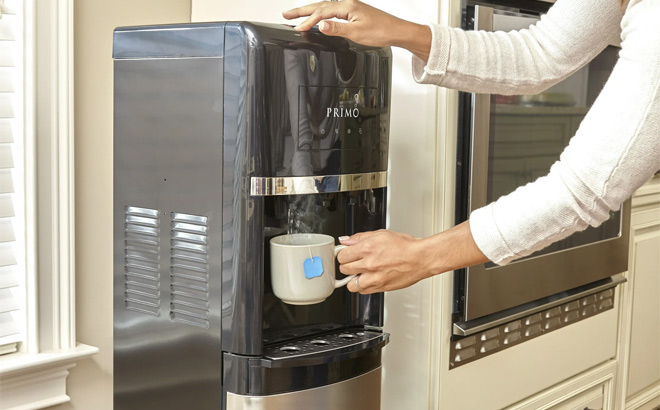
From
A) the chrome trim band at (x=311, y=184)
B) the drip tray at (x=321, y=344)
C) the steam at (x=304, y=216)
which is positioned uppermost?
the chrome trim band at (x=311, y=184)

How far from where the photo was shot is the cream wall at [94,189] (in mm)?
1391

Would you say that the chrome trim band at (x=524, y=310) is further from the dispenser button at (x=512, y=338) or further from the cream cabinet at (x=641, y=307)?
the cream cabinet at (x=641, y=307)

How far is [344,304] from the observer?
3.79ft

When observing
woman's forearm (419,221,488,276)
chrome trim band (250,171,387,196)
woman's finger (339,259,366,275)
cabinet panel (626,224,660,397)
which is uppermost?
chrome trim band (250,171,387,196)

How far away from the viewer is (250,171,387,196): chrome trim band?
99 centimetres

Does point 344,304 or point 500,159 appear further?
point 500,159

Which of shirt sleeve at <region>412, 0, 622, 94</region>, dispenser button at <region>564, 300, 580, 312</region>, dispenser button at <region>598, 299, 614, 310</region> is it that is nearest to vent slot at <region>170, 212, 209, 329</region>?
shirt sleeve at <region>412, 0, 622, 94</region>

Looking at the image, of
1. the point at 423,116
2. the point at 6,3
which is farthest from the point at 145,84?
the point at 423,116

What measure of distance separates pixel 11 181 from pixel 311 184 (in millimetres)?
572

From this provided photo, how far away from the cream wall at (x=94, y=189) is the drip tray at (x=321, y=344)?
1.68 ft

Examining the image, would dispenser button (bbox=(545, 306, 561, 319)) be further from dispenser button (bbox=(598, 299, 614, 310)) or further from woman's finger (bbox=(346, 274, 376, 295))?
woman's finger (bbox=(346, 274, 376, 295))

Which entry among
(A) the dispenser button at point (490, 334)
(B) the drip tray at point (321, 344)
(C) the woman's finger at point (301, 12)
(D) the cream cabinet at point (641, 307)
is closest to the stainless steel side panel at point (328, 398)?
(B) the drip tray at point (321, 344)

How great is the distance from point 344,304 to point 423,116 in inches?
14.3

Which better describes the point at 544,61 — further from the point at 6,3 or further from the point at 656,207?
the point at 656,207
